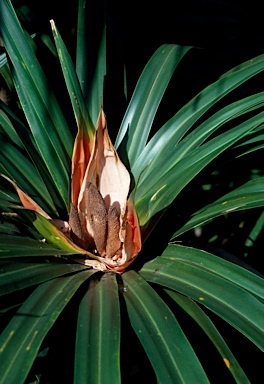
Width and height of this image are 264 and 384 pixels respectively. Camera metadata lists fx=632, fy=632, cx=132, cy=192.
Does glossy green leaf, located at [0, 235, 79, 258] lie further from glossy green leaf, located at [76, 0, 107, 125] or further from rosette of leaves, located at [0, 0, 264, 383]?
glossy green leaf, located at [76, 0, 107, 125]

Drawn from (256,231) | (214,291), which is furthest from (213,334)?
(256,231)

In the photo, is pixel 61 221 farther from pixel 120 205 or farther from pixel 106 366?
pixel 106 366

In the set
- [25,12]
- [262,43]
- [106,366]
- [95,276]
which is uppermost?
[262,43]

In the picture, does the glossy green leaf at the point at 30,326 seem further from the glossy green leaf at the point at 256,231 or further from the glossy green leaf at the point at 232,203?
the glossy green leaf at the point at 256,231

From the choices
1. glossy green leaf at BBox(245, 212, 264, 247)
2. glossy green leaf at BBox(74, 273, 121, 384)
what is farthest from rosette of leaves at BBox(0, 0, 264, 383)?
glossy green leaf at BBox(245, 212, 264, 247)

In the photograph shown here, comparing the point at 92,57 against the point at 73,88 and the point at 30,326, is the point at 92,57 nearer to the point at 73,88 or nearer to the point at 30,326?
the point at 73,88

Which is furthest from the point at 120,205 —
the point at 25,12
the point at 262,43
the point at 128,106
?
the point at 262,43

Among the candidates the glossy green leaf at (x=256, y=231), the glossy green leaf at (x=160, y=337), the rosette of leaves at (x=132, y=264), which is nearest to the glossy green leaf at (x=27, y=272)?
the rosette of leaves at (x=132, y=264)
